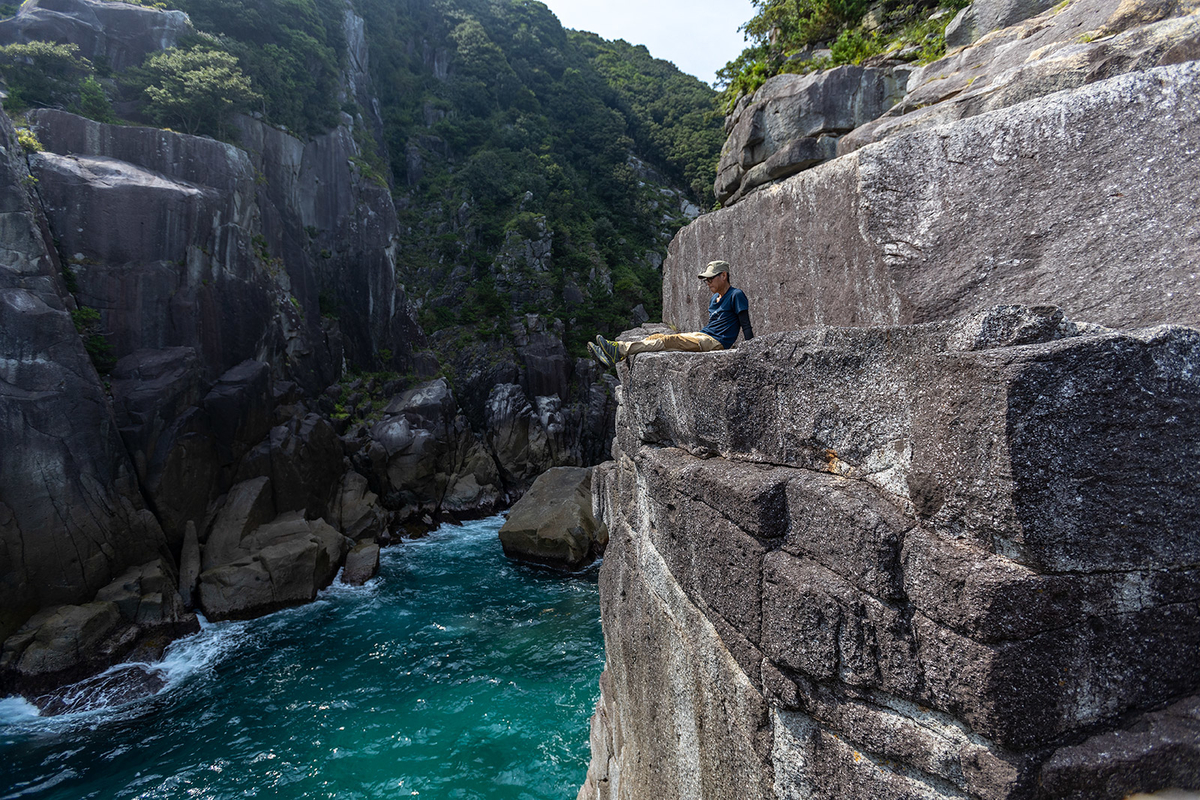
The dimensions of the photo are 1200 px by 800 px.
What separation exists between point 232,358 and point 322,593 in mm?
7127

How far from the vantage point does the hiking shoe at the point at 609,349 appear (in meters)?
4.33

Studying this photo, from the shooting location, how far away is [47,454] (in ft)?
36.2

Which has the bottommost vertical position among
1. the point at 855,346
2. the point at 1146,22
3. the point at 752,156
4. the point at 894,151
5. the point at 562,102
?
the point at 855,346

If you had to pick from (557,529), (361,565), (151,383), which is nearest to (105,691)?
(361,565)

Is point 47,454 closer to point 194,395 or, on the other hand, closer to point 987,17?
point 194,395

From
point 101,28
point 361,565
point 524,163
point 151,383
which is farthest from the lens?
point 524,163

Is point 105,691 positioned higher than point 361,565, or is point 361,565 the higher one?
point 361,565

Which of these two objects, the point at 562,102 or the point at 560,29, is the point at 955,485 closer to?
the point at 562,102

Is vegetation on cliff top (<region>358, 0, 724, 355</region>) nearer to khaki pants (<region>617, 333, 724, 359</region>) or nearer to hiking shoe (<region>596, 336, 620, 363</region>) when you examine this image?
hiking shoe (<region>596, 336, 620, 363</region>)

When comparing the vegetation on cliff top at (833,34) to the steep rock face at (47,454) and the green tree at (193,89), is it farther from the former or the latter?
the green tree at (193,89)

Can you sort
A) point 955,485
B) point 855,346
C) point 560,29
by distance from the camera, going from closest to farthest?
point 955,485 < point 855,346 < point 560,29

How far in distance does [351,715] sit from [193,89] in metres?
18.5

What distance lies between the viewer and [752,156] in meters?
6.53

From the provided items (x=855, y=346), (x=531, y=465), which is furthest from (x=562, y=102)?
(x=855, y=346)
